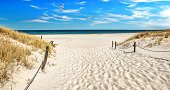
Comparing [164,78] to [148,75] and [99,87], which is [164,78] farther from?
[99,87]

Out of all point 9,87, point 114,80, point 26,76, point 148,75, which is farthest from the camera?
point 148,75

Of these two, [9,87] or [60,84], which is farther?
[60,84]

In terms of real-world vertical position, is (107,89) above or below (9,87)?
below

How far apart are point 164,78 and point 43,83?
497 centimetres

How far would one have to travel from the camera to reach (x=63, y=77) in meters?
4.71

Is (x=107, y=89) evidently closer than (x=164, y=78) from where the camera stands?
Yes

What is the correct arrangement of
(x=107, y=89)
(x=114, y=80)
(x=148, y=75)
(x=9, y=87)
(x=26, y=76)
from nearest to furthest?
(x=9, y=87)
(x=107, y=89)
(x=26, y=76)
(x=114, y=80)
(x=148, y=75)

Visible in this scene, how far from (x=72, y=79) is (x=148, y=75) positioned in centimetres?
346

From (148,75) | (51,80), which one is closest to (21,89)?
(51,80)

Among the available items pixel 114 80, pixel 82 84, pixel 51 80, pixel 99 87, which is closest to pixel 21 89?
pixel 51 80

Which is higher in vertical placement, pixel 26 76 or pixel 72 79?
pixel 26 76

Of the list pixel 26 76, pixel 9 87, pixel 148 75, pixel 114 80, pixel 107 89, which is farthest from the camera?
pixel 148 75

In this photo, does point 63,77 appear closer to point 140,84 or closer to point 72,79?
point 72,79

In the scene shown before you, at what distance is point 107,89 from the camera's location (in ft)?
12.0
